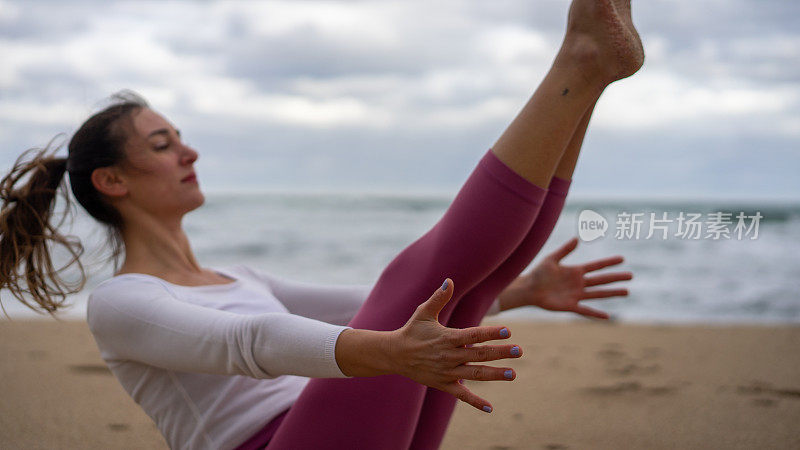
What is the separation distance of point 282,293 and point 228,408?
0.49 metres

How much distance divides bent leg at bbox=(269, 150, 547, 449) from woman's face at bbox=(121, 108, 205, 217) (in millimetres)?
609

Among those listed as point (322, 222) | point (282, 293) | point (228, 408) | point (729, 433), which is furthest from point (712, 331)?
point (322, 222)

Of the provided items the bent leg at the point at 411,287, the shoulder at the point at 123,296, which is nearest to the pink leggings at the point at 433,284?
the bent leg at the point at 411,287

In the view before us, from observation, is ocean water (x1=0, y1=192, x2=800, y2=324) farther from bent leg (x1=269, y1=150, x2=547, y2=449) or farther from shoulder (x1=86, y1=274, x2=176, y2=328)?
bent leg (x1=269, y1=150, x2=547, y2=449)

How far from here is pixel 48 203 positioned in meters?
1.83

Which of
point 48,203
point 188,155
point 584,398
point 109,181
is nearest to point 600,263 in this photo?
point 584,398

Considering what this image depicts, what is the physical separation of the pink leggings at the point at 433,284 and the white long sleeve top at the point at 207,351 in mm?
121

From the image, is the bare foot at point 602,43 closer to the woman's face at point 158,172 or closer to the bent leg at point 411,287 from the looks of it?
the bent leg at point 411,287

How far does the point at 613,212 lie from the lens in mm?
14750

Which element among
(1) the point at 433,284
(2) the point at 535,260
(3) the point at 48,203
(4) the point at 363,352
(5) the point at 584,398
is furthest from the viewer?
(2) the point at 535,260

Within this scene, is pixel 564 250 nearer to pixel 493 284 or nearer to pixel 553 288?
pixel 553 288

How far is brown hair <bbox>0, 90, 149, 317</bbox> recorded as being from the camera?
5.71 ft

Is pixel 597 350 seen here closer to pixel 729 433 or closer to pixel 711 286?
pixel 729 433

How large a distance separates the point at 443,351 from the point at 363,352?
0.15 m
